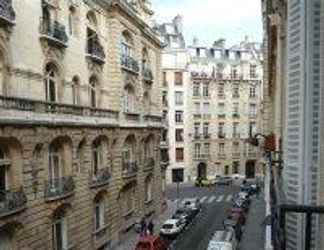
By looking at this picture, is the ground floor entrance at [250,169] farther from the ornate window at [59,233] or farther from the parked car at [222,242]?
the ornate window at [59,233]

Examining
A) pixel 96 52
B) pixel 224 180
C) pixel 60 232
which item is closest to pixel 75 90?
pixel 96 52

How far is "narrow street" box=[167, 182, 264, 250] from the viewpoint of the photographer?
3762 centimetres

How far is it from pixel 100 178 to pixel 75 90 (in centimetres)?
619

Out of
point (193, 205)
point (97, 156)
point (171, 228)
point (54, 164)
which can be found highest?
point (54, 164)

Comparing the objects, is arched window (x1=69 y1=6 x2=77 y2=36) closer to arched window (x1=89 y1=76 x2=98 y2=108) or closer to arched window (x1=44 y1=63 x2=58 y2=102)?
arched window (x1=44 y1=63 x2=58 y2=102)

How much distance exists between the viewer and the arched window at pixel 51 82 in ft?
92.1

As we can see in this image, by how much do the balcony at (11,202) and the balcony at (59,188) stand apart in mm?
2544

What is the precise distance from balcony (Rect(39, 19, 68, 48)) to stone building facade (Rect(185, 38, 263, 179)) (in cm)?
4813

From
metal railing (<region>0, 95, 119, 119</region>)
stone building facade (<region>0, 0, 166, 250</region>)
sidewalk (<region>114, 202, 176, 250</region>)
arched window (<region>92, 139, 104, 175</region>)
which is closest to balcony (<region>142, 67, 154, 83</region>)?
stone building facade (<region>0, 0, 166, 250</region>)

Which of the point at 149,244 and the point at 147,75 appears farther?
the point at 147,75

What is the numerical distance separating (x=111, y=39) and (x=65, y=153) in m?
11.5

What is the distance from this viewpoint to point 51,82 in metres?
28.9

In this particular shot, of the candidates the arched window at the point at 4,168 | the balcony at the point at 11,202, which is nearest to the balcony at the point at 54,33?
the arched window at the point at 4,168

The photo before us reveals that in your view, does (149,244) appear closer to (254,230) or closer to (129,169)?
(129,169)
